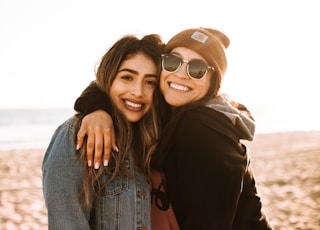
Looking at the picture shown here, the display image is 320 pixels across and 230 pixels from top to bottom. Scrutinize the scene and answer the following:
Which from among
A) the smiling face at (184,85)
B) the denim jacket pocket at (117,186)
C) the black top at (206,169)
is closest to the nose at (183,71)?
the smiling face at (184,85)

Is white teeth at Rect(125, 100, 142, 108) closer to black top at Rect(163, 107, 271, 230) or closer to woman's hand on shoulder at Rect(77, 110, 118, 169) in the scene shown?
woman's hand on shoulder at Rect(77, 110, 118, 169)

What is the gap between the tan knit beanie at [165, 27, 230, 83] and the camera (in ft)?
9.80

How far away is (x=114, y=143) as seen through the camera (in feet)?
9.09

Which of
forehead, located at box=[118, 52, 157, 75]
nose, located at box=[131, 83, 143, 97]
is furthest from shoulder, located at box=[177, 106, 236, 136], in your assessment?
forehead, located at box=[118, 52, 157, 75]

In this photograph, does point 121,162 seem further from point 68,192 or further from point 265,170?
point 265,170

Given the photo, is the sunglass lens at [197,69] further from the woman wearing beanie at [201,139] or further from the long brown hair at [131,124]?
the long brown hair at [131,124]

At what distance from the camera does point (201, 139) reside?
2.52 metres

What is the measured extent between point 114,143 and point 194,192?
0.67 m

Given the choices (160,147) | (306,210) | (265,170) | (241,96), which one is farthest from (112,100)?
(241,96)

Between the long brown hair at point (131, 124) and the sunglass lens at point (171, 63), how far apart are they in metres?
0.10

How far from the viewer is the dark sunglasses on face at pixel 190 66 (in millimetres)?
2980

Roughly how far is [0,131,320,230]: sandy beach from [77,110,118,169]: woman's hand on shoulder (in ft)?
15.0

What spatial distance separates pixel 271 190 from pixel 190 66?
19.8 ft

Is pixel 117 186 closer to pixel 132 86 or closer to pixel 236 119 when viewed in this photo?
pixel 132 86
